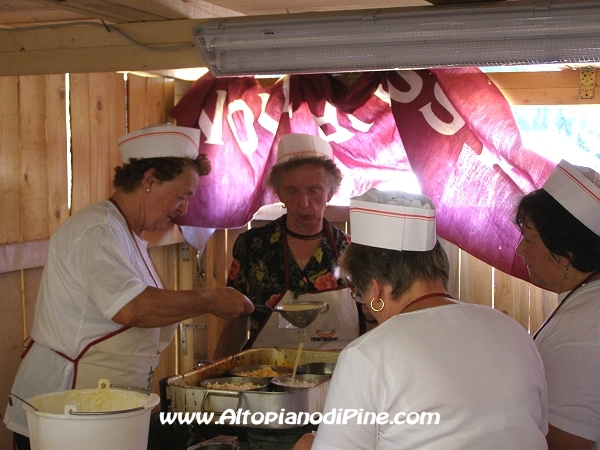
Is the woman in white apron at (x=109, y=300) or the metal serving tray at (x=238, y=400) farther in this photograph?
the woman in white apron at (x=109, y=300)

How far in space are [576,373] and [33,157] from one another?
8.13 ft

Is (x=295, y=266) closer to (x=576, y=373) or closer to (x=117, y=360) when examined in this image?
(x=117, y=360)

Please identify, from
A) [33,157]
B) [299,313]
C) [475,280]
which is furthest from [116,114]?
[475,280]

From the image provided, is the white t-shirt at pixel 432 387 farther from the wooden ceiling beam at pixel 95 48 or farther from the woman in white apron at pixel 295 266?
the woman in white apron at pixel 295 266

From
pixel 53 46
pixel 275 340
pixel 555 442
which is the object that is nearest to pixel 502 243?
pixel 275 340

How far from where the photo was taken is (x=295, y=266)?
3.82 m

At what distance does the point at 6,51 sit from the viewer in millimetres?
3035

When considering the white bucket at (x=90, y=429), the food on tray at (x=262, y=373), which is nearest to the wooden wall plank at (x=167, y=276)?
the food on tray at (x=262, y=373)

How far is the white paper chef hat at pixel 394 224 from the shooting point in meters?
1.90

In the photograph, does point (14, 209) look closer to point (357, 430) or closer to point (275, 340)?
point (275, 340)

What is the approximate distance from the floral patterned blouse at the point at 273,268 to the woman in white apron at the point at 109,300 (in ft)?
2.59

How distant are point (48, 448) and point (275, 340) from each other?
5.63 feet

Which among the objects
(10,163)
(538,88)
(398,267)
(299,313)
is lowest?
(299,313)

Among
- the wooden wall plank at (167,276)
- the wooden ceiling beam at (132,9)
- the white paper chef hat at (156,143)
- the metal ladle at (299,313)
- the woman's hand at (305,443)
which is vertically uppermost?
the wooden ceiling beam at (132,9)
